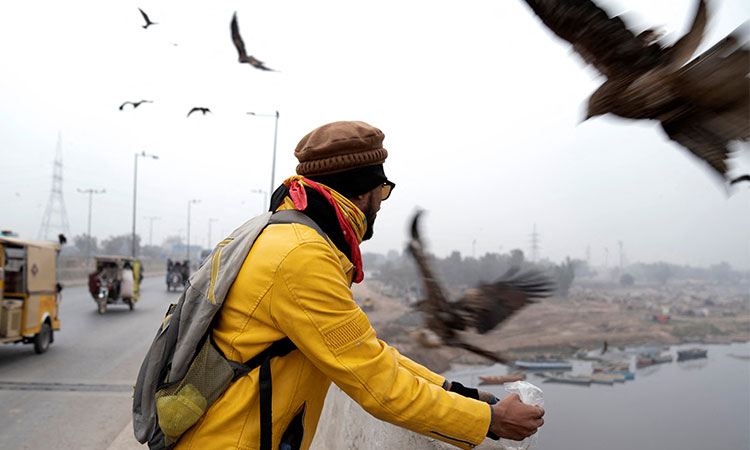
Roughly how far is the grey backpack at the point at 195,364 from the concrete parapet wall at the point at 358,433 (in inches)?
28.6

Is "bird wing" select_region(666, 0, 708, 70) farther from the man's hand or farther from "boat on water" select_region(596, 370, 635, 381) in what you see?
"boat on water" select_region(596, 370, 635, 381)

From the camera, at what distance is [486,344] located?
7.64 feet

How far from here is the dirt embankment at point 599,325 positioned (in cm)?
253

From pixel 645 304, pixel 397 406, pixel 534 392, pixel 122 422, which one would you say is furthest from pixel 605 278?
pixel 122 422

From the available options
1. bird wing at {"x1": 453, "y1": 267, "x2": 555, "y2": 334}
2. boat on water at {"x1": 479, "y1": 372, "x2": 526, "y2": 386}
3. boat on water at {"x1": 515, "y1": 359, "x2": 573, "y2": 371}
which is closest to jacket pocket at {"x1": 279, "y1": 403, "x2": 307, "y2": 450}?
bird wing at {"x1": 453, "y1": 267, "x2": 555, "y2": 334}

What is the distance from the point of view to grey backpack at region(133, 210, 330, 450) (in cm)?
141

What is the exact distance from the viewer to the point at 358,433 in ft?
7.91

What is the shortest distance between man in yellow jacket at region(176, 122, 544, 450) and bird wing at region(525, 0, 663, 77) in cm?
68

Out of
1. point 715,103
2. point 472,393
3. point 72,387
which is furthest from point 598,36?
point 72,387

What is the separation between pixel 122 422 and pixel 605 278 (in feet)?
18.6

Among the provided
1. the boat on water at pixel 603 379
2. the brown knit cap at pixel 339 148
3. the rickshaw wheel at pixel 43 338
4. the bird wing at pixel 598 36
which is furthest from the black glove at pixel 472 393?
the rickshaw wheel at pixel 43 338

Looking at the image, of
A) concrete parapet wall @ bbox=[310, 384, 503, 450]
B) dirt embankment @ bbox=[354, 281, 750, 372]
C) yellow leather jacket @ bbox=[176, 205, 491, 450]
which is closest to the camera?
yellow leather jacket @ bbox=[176, 205, 491, 450]

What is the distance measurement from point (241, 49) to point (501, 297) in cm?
611

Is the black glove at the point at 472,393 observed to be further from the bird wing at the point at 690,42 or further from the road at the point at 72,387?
the road at the point at 72,387
